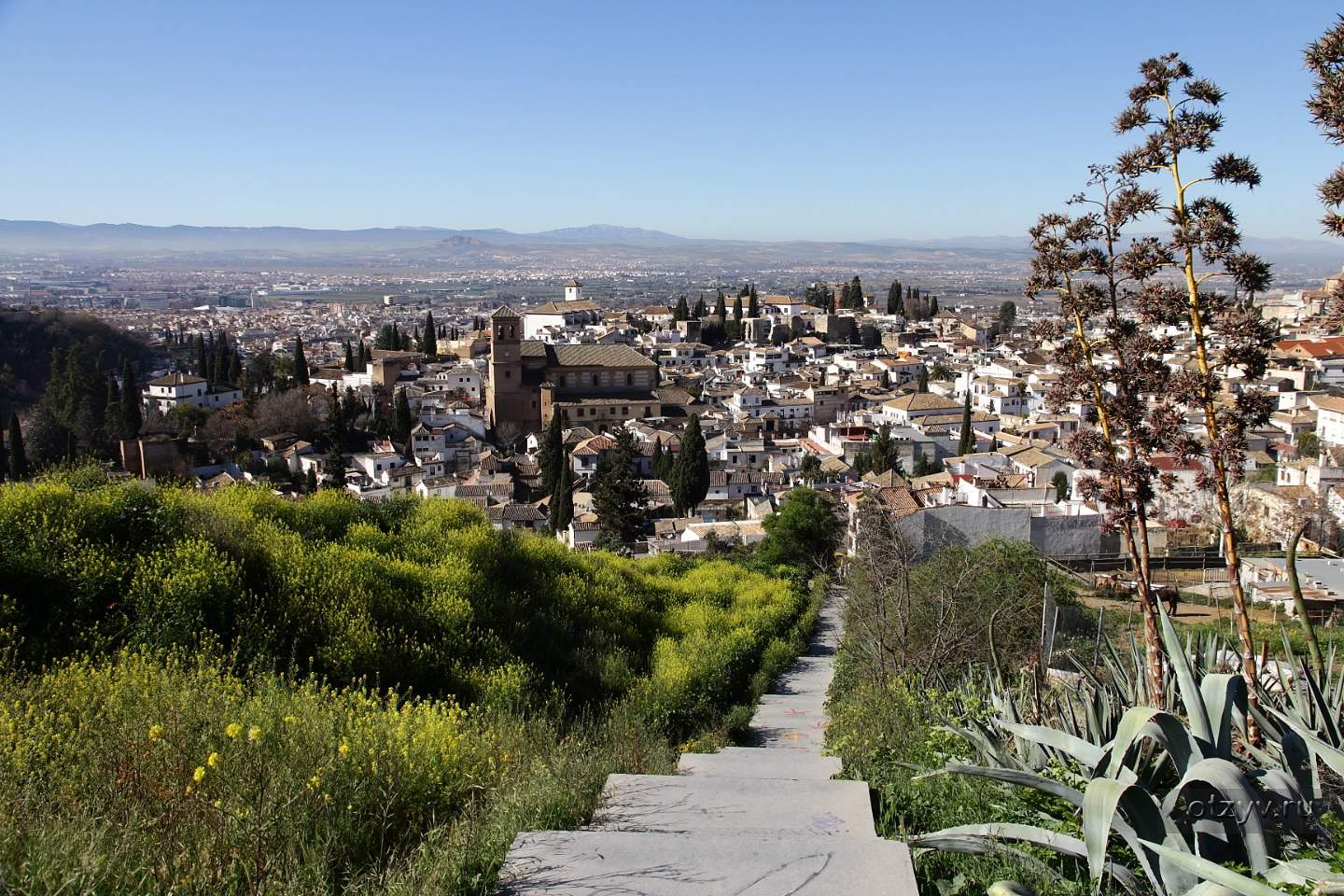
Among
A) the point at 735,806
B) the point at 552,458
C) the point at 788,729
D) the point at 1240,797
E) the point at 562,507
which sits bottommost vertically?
the point at 562,507

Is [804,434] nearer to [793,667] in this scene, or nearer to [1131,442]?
[793,667]

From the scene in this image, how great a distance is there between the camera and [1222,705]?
2951 millimetres

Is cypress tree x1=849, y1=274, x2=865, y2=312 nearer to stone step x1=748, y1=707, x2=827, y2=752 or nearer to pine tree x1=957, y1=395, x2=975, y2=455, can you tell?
pine tree x1=957, y1=395, x2=975, y2=455

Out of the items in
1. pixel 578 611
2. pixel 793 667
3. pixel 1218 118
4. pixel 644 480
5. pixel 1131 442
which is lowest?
pixel 644 480

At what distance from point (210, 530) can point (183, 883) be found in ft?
16.8

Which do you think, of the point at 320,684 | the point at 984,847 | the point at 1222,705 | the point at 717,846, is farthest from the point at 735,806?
the point at 320,684

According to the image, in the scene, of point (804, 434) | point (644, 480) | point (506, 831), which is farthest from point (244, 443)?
point (506, 831)

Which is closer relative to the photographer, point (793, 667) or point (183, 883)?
point (183, 883)

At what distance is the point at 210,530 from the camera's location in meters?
7.39

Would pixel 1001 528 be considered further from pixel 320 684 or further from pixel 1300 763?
pixel 1300 763

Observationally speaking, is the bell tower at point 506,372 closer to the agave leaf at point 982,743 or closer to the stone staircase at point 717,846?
the stone staircase at point 717,846

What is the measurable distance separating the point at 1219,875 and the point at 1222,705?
908mm

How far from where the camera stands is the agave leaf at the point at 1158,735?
8.90 feet

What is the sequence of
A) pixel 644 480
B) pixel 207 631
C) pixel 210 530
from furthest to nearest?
pixel 644 480 → pixel 210 530 → pixel 207 631
